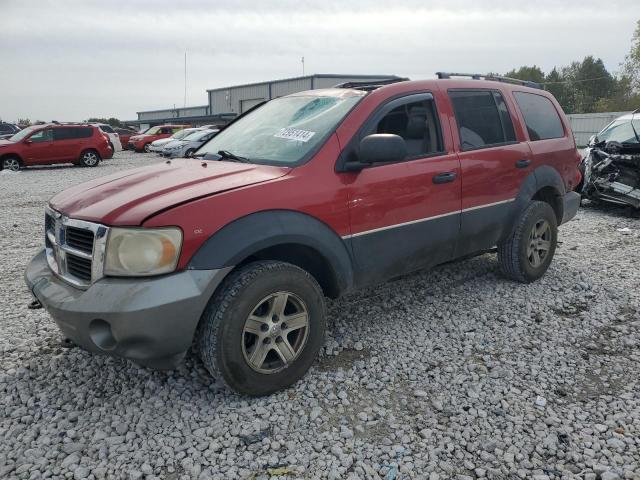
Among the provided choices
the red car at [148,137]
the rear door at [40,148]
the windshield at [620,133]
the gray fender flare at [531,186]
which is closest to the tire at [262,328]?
the gray fender flare at [531,186]

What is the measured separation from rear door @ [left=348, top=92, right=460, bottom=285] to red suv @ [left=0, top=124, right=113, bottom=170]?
17990 mm

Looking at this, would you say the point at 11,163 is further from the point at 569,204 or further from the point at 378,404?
the point at 378,404

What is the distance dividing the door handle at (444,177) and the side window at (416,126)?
191 mm

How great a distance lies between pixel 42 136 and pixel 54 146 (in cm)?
50

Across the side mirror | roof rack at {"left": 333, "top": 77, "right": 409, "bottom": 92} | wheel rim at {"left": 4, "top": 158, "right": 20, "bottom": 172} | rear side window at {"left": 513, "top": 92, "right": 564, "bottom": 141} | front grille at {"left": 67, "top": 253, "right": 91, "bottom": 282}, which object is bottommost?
wheel rim at {"left": 4, "top": 158, "right": 20, "bottom": 172}

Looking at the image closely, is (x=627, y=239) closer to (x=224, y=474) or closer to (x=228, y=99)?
(x=224, y=474)

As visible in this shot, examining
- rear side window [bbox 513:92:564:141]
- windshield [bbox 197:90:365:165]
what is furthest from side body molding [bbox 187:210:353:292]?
rear side window [bbox 513:92:564:141]

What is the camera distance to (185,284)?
2670 millimetres

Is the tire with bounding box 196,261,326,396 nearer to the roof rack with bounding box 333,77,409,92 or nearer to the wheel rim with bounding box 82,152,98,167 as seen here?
the roof rack with bounding box 333,77,409,92

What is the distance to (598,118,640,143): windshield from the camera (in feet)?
27.7

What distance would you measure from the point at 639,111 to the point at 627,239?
3.46 metres

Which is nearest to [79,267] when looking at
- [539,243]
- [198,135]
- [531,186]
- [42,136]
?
[531,186]

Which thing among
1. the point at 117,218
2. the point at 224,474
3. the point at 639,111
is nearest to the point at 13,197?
the point at 117,218

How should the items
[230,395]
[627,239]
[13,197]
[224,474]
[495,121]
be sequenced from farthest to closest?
[13,197] → [627,239] → [495,121] → [230,395] → [224,474]
